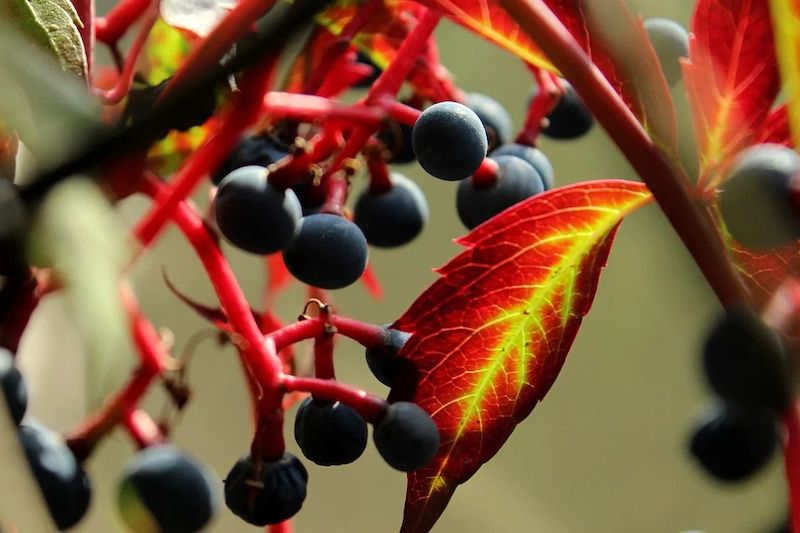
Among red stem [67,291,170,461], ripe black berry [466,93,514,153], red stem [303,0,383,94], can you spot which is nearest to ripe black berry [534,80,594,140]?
ripe black berry [466,93,514,153]

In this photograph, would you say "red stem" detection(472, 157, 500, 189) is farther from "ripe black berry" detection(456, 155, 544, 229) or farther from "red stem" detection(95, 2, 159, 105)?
"red stem" detection(95, 2, 159, 105)

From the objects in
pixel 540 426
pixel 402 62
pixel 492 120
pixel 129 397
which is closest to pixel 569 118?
pixel 492 120

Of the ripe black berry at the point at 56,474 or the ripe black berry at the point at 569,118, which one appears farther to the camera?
the ripe black berry at the point at 569,118

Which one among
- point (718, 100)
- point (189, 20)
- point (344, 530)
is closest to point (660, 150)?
point (718, 100)

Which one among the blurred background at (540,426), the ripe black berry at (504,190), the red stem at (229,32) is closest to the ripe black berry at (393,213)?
the ripe black berry at (504,190)

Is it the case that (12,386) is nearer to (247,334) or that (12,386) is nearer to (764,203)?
(247,334)

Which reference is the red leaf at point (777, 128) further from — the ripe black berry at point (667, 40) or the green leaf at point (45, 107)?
the green leaf at point (45, 107)

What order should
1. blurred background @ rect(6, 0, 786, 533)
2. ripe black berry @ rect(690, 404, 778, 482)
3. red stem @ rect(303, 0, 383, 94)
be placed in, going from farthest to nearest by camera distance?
1. blurred background @ rect(6, 0, 786, 533)
2. red stem @ rect(303, 0, 383, 94)
3. ripe black berry @ rect(690, 404, 778, 482)

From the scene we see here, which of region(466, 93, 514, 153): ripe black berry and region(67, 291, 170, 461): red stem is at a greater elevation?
region(466, 93, 514, 153): ripe black berry
